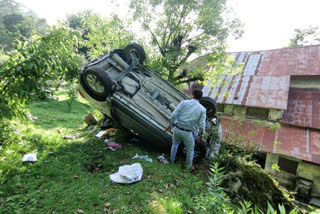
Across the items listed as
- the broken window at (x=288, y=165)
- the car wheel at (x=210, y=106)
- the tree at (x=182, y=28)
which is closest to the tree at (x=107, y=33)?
the tree at (x=182, y=28)

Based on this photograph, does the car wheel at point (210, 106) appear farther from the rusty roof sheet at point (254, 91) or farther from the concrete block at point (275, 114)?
the concrete block at point (275, 114)

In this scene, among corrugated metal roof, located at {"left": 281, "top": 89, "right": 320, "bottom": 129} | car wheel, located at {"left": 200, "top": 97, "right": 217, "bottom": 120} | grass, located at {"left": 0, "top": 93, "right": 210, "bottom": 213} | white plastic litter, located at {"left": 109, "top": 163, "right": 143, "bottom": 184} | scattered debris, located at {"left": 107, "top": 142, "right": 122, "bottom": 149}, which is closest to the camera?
grass, located at {"left": 0, "top": 93, "right": 210, "bottom": 213}

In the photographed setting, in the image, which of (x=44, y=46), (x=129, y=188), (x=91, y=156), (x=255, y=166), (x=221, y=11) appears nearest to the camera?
(x=129, y=188)

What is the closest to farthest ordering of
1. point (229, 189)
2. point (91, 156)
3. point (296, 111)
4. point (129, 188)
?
point (129, 188) < point (229, 189) < point (91, 156) < point (296, 111)

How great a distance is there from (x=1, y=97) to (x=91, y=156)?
205 centimetres

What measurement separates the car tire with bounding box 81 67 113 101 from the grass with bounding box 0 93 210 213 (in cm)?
145

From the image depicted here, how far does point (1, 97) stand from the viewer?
274cm

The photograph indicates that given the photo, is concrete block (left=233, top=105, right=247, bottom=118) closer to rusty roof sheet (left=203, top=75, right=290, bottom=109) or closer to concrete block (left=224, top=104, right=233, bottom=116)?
concrete block (left=224, top=104, right=233, bottom=116)

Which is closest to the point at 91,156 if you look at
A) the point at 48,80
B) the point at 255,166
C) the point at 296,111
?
Result: the point at 48,80

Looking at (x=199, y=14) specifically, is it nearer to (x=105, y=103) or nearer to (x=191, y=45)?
(x=191, y=45)

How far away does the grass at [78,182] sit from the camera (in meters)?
2.18

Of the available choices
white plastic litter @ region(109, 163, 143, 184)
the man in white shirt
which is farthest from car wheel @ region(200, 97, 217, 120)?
white plastic litter @ region(109, 163, 143, 184)

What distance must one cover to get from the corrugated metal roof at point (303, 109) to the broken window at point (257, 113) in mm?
907

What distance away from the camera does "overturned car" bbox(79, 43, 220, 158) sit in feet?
13.1
